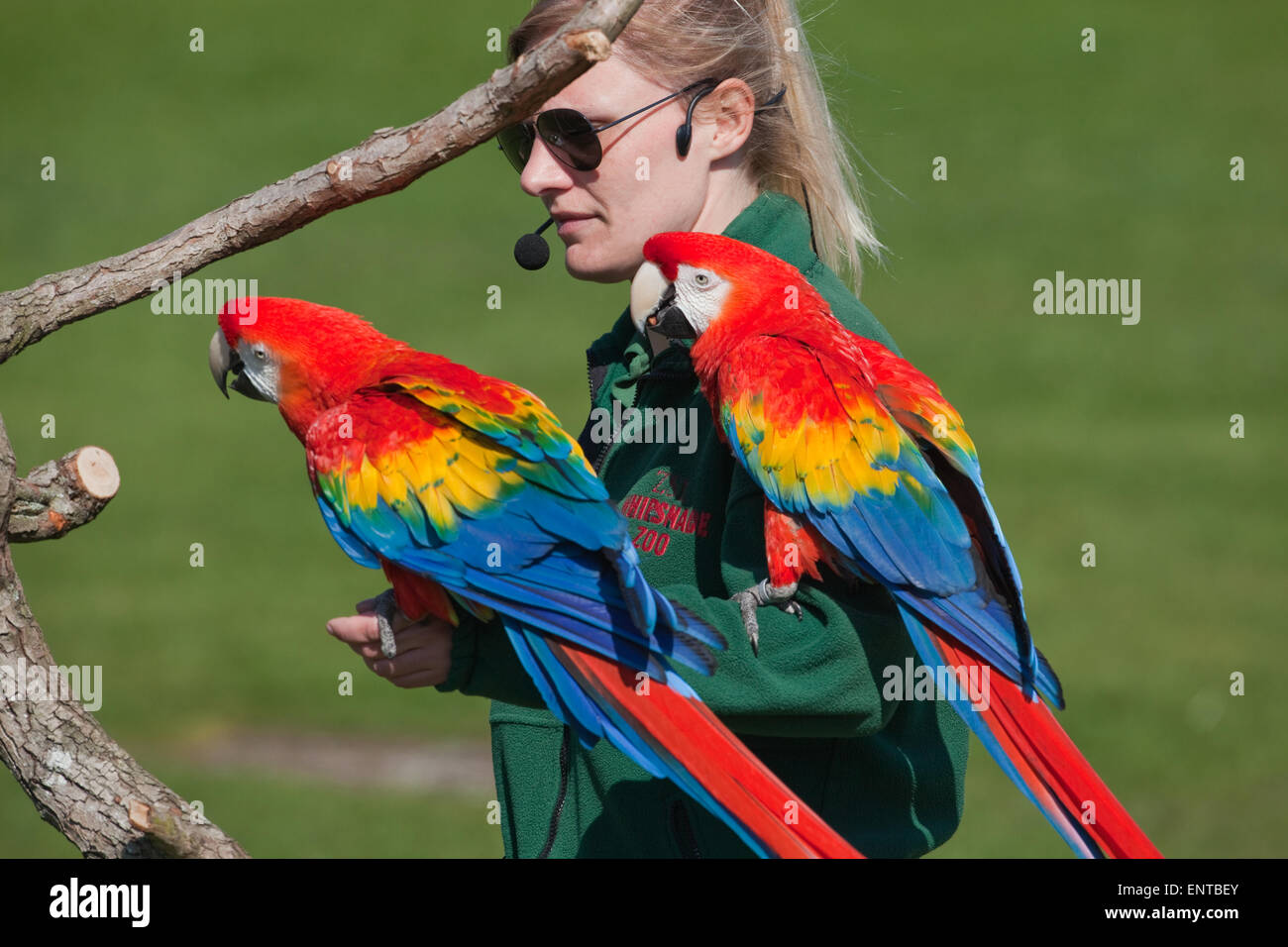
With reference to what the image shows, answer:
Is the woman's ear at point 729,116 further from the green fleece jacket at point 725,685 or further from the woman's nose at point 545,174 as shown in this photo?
the woman's nose at point 545,174

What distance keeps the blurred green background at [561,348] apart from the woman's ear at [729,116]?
56 cm

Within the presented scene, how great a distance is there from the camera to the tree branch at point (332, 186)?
6.39ft

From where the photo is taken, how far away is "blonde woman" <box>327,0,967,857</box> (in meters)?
2.13

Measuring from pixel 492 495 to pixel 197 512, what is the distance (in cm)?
891

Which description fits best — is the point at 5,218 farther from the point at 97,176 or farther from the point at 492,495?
the point at 492,495

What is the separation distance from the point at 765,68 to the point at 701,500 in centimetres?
81

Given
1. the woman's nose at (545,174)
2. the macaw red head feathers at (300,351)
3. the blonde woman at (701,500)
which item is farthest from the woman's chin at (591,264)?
the macaw red head feathers at (300,351)

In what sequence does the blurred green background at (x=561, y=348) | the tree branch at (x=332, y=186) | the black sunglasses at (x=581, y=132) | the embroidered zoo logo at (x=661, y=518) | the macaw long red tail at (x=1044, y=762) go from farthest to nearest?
the blurred green background at (x=561, y=348)
the black sunglasses at (x=581, y=132)
the embroidered zoo logo at (x=661, y=518)
the macaw long red tail at (x=1044, y=762)
the tree branch at (x=332, y=186)

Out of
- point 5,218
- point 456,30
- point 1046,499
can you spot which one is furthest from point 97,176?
point 1046,499

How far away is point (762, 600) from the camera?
2178 mm

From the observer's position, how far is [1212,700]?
8.00 metres

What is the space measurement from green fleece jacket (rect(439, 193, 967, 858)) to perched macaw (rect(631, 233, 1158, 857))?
6cm

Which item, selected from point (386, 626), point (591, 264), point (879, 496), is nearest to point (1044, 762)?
point (879, 496)

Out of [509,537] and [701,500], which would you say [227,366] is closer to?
[509,537]
